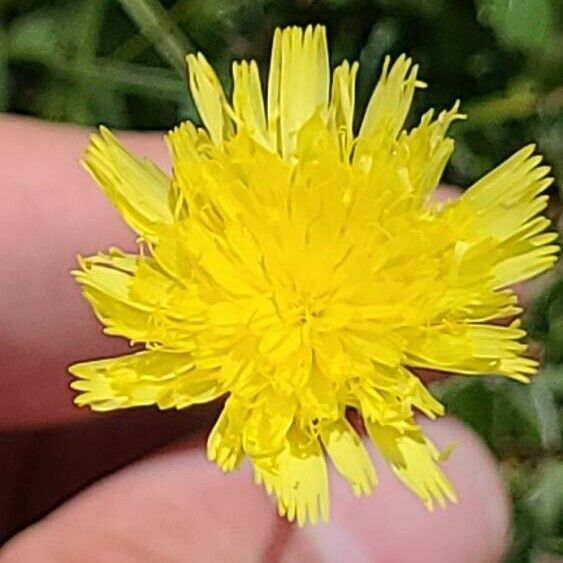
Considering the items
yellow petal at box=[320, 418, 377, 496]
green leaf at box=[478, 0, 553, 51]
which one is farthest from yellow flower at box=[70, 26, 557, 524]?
green leaf at box=[478, 0, 553, 51]

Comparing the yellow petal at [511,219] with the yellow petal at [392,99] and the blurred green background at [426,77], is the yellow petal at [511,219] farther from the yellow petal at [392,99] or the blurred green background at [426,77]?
the blurred green background at [426,77]

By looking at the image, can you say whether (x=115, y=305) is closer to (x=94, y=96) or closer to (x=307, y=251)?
(x=307, y=251)

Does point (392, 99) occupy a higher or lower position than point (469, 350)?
higher

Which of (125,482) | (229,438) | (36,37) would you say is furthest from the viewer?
(36,37)

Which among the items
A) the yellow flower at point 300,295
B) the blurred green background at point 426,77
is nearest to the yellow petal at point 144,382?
the yellow flower at point 300,295

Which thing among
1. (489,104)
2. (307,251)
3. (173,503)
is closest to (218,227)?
(307,251)

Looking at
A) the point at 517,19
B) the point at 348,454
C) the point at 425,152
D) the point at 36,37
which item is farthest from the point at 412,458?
the point at 36,37

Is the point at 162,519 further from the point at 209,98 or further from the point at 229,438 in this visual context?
the point at 209,98

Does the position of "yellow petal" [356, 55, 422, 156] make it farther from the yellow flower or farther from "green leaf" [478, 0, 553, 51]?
"green leaf" [478, 0, 553, 51]
